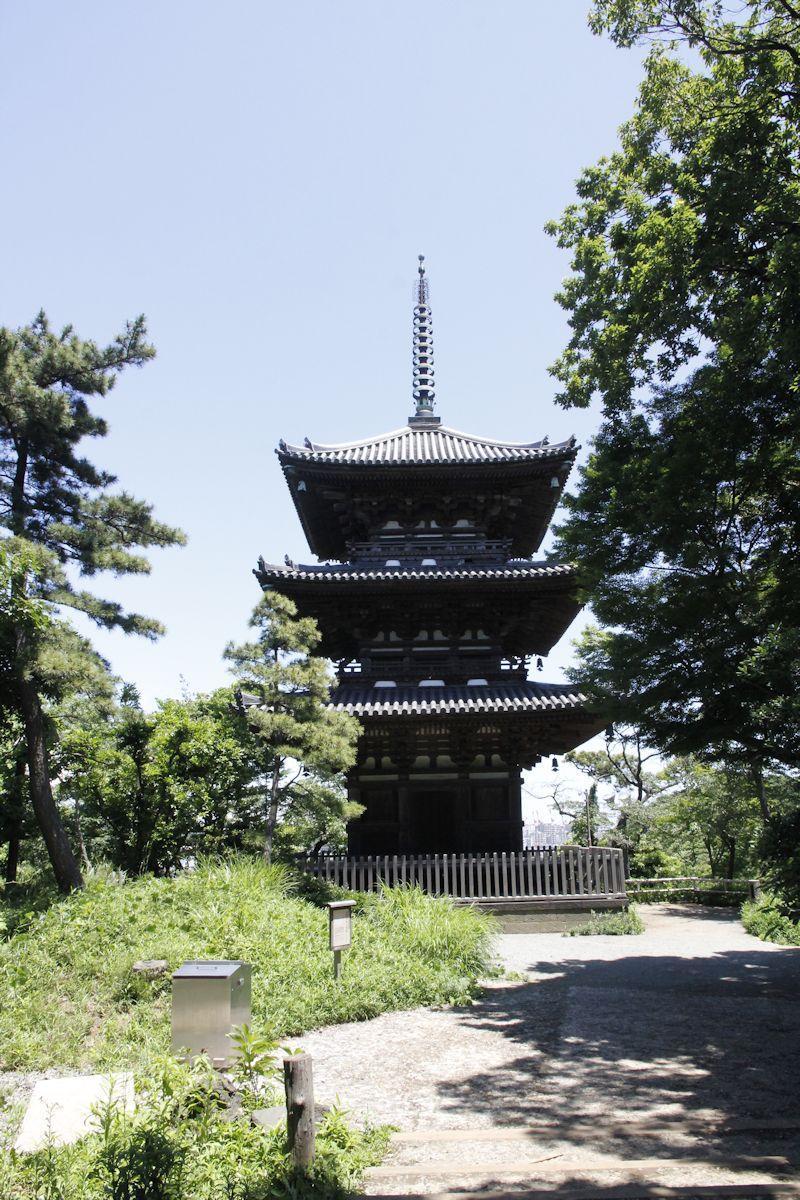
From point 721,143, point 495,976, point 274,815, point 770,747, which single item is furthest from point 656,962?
point 721,143

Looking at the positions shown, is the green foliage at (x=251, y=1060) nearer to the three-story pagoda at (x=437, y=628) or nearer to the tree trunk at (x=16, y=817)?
the three-story pagoda at (x=437, y=628)

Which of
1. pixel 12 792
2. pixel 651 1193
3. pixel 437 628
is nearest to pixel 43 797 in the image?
pixel 12 792

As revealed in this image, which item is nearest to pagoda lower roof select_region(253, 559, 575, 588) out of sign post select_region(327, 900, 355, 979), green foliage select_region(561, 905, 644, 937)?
green foliage select_region(561, 905, 644, 937)

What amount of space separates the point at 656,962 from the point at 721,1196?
A: 8.90m

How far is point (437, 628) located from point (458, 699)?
7.39 feet

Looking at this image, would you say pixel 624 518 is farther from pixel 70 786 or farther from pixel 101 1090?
pixel 70 786

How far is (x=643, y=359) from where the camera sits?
874 centimetres

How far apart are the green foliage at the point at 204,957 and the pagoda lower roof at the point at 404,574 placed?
610cm

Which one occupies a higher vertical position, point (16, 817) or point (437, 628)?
point (437, 628)

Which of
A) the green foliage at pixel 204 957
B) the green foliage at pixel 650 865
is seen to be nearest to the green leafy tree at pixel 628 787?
the green foliage at pixel 650 865

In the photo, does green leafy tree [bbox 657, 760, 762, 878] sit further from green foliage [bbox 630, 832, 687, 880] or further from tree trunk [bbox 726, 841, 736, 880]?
green foliage [bbox 630, 832, 687, 880]

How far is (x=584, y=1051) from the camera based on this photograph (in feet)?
24.8

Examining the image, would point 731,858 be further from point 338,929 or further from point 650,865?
point 338,929

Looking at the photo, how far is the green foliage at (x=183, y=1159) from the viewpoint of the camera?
164 inches
